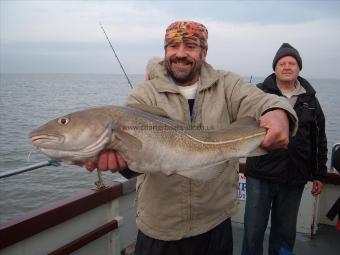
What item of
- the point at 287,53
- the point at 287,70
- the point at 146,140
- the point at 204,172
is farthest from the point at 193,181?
the point at 287,53

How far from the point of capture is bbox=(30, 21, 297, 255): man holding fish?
273 centimetres

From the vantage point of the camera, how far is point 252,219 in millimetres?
4688

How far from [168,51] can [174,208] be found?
4.40 ft

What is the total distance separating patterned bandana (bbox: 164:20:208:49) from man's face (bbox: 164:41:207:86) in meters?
0.04

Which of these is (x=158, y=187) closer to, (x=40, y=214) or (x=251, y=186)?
(x=40, y=214)

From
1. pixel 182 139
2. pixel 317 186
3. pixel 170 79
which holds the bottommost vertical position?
pixel 317 186

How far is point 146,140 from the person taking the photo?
9.12 ft

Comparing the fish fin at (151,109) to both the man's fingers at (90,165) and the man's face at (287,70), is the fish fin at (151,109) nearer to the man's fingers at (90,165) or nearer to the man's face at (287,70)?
the man's fingers at (90,165)

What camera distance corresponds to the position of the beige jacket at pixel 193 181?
3.08m

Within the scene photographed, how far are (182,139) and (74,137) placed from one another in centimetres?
81

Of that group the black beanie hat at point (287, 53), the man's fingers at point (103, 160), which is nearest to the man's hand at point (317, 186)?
the black beanie hat at point (287, 53)

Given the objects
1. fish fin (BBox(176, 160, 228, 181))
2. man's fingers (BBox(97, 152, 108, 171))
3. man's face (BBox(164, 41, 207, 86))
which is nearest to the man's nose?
man's face (BBox(164, 41, 207, 86))

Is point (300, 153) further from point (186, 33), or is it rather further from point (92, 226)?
point (92, 226)

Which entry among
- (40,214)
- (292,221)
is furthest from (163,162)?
(292,221)
